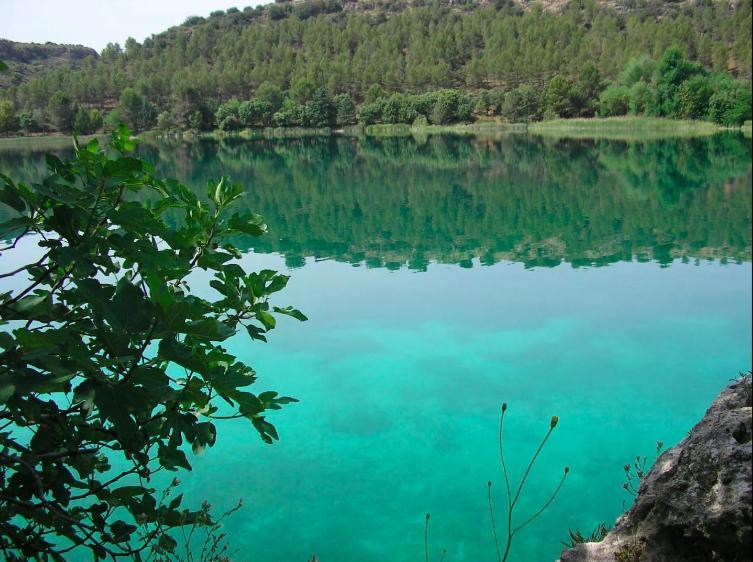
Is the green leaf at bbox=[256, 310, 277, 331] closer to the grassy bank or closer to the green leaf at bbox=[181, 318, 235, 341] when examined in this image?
the green leaf at bbox=[181, 318, 235, 341]

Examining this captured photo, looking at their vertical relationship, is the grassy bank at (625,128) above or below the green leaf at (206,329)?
above

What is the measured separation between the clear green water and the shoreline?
23.7 m

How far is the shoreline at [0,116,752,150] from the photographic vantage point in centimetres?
4516

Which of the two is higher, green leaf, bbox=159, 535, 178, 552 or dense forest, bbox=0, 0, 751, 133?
→ dense forest, bbox=0, 0, 751, 133

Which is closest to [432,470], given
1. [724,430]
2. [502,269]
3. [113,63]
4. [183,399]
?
[724,430]

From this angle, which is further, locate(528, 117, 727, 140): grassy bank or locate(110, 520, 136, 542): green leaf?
locate(528, 117, 727, 140): grassy bank

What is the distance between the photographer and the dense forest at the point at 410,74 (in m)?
61.1

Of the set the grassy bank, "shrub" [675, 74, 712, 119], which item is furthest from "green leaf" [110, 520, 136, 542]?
"shrub" [675, 74, 712, 119]

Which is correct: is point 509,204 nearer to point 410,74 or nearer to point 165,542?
point 165,542

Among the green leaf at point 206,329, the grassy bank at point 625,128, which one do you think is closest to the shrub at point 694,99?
the grassy bank at point 625,128

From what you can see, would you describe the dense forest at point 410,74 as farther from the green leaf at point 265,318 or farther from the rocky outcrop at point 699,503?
the green leaf at point 265,318

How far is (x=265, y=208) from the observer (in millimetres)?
22844

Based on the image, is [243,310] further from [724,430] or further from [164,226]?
[724,430]

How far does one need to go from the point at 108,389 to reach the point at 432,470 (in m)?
4.56
